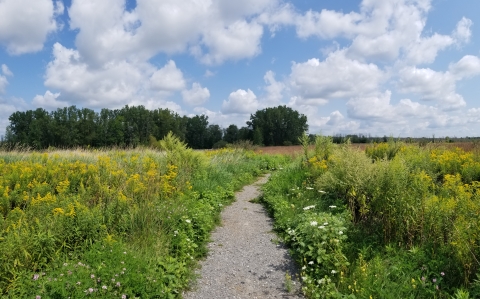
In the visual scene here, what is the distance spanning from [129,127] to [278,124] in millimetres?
27862

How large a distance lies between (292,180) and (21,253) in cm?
721

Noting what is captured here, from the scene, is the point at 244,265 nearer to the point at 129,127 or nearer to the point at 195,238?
the point at 195,238

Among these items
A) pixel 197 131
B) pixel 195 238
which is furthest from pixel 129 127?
pixel 195 238

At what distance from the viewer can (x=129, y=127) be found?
5784 centimetres

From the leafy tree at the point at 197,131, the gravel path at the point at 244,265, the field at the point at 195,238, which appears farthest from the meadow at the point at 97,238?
the leafy tree at the point at 197,131

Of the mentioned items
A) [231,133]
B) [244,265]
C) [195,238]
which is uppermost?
[231,133]

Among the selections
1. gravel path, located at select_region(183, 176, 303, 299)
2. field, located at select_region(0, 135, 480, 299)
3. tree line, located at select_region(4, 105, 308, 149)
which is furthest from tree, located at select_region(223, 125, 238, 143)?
field, located at select_region(0, 135, 480, 299)

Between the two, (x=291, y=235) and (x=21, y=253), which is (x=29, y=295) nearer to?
(x=21, y=253)

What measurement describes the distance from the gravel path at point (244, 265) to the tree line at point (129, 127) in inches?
1511

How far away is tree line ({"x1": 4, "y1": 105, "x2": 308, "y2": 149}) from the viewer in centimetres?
4866

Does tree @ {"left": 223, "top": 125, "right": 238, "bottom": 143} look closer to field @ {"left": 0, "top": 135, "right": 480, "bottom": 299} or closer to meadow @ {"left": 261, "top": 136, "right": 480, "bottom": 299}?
field @ {"left": 0, "top": 135, "right": 480, "bottom": 299}

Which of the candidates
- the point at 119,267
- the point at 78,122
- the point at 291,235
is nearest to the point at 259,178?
the point at 291,235

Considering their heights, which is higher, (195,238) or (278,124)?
(278,124)

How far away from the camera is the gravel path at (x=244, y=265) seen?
4.07m
